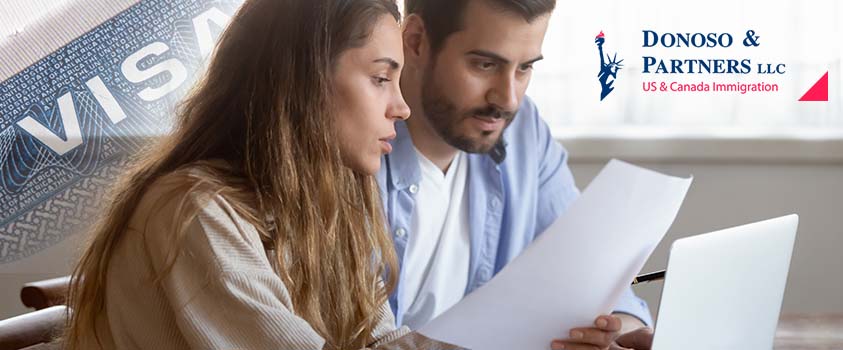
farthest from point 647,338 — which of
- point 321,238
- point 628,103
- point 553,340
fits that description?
point 628,103

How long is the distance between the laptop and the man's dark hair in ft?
2.41

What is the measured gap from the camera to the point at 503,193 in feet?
6.11

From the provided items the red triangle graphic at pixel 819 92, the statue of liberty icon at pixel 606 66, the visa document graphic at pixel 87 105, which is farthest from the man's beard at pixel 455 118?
the red triangle graphic at pixel 819 92

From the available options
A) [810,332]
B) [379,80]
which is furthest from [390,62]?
[810,332]

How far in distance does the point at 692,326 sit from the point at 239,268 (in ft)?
1.32

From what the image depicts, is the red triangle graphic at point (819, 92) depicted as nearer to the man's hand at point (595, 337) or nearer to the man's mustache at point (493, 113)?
the man's mustache at point (493, 113)

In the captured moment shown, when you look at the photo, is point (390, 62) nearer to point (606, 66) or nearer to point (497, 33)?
point (497, 33)

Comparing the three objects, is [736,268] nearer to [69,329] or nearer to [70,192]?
[69,329]

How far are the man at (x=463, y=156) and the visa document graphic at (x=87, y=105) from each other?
762 mm

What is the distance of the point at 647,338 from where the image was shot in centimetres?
121

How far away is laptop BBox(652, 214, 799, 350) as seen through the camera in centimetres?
97

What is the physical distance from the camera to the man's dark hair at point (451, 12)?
72.1 inches

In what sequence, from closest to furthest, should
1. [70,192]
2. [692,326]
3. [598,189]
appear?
1. [692,326]
2. [598,189]
3. [70,192]

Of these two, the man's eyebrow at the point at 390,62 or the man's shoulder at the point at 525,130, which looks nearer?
the man's eyebrow at the point at 390,62
